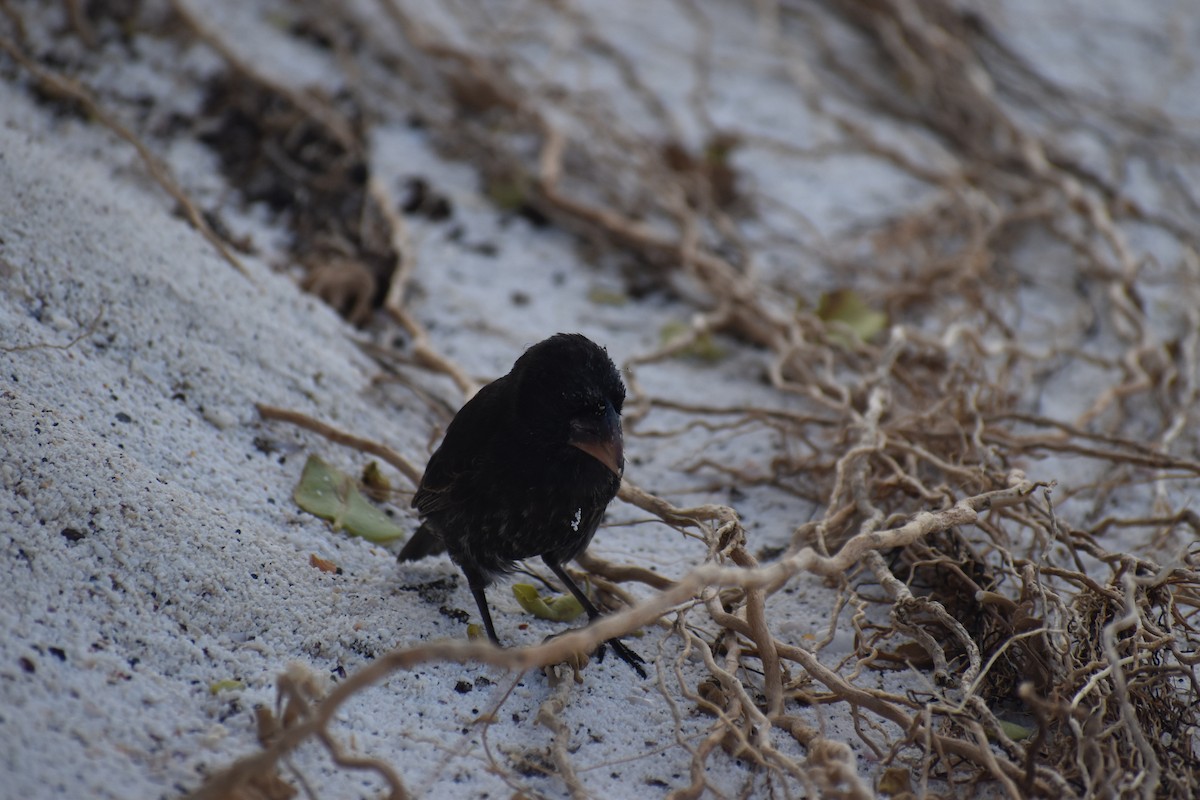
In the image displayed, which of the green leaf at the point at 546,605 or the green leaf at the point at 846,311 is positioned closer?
the green leaf at the point at 546,605

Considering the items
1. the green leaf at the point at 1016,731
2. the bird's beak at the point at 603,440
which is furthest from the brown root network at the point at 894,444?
the bird's beak at the point at 603,440

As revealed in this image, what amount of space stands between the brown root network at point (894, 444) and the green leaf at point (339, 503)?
13cm

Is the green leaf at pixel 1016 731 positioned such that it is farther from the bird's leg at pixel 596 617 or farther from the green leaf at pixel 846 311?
the green leaf at pixel 846 311

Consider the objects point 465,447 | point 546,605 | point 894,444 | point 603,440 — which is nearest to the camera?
point 603,440

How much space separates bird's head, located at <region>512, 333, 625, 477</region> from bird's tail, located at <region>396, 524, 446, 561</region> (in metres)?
0.46

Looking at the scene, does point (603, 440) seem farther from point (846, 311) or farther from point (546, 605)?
point (846, 311)

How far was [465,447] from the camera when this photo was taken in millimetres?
2367

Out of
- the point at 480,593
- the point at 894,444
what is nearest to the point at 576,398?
the point at 480,593

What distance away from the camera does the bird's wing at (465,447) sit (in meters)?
2.35

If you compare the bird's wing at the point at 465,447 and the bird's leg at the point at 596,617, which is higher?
the bird's wing at the point at 465,447

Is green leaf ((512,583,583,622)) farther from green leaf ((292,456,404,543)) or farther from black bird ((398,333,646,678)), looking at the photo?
green leaf ((292,456,404,543))

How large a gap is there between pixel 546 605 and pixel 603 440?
526 mm

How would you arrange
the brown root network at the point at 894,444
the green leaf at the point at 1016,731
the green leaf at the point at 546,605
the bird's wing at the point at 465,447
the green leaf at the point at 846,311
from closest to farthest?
1. the brown root network at the point at 894,444
2. the green leaf at the point at 1016,731
3. the bird's wing at the point at 465,447
4. the green leaf at the point at 546,605
5. the green leaf at the point at 846,311

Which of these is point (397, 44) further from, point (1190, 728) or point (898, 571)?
point (1190, 728)
